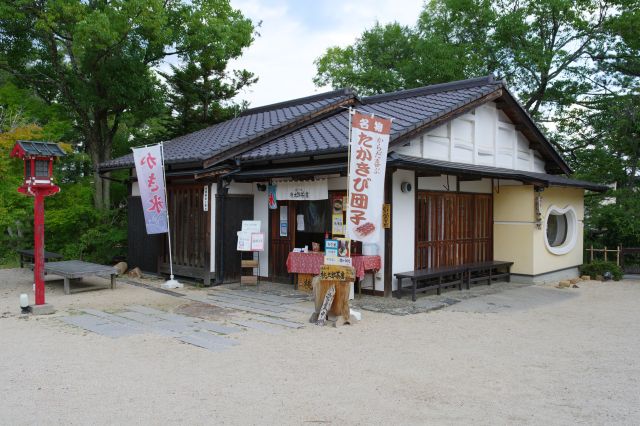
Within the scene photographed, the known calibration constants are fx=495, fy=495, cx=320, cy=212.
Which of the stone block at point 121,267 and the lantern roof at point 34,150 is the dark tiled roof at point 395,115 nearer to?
Result: the lantern roof at point 34,150

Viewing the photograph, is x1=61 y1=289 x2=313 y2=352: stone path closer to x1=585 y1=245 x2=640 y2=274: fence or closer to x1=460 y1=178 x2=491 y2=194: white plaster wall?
x1=460 y1=178 x2=491 y2=194: white plaster wall

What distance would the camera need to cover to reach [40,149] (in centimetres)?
840

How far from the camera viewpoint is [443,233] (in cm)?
1120

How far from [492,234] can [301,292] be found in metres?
5.55

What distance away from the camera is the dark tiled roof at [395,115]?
990cm

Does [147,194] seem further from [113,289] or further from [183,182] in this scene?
[113,289]

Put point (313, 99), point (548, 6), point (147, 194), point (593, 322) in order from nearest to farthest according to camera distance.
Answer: point (593, 322) → point (147, 194) → point (313, 99) → point (548, 6)

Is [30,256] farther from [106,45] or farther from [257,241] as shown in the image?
[257,241]

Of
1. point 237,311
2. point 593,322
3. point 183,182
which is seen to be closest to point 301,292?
point 237,311

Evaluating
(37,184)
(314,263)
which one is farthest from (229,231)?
(37,184)

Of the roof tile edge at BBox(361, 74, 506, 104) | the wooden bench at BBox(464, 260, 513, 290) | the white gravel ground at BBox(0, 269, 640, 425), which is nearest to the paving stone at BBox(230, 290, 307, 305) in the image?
the white gravel ground at BBox(0, 269, 640, 425)

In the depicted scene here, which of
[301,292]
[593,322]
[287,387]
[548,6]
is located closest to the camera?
[287,387]

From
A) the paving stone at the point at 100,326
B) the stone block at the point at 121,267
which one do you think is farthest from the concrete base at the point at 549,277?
the stone block at the point at 121,267

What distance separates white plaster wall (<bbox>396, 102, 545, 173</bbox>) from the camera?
10.7m
